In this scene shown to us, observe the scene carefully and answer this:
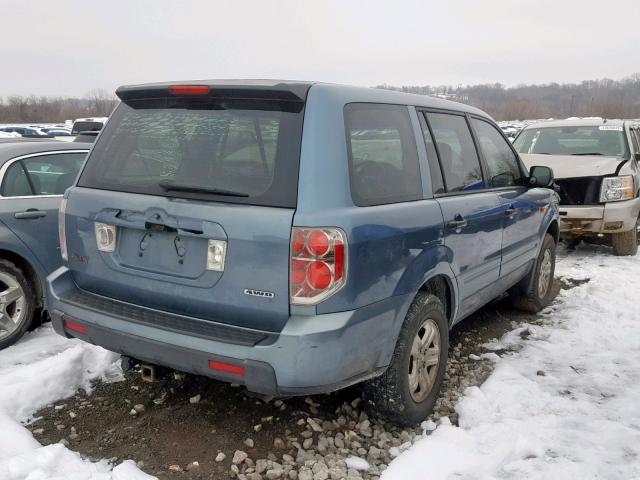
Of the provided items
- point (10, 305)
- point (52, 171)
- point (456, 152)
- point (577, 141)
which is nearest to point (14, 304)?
point (10, 305)

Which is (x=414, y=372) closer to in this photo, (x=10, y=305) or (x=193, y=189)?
(x=193, y=189)

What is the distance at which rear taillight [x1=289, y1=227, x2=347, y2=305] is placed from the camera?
2469 mm

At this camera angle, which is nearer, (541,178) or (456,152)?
(456,152)

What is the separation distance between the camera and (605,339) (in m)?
4.77

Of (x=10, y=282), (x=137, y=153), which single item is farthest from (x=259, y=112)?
(x=10, y=282)

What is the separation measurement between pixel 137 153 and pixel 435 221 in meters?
1.72

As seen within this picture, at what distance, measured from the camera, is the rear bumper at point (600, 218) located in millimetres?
7595

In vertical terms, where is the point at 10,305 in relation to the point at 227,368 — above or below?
below

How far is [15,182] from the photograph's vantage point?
179 inches

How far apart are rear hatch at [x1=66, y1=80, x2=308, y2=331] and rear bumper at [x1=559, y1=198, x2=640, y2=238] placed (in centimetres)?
618

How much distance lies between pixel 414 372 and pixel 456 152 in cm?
155

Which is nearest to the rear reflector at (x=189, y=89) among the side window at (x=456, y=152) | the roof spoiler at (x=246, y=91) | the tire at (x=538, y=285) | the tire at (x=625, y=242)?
the roof spoiler at (x=246, y=91)

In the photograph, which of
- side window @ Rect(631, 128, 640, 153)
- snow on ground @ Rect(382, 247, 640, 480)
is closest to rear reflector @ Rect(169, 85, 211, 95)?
snow on ground @ Rect(382, 247, 640, 480)

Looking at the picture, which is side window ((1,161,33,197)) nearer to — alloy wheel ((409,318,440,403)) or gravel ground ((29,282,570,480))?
gravel ground ((29,282,570,480))
